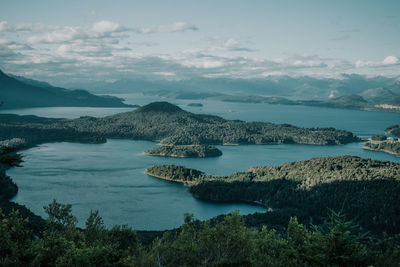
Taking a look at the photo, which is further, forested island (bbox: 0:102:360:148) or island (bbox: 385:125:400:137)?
island (bbox: 385:125:400:137)

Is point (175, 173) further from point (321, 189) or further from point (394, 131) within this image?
point (394, 131)

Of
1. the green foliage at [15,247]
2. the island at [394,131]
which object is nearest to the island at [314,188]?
the green foliage at [15,247]

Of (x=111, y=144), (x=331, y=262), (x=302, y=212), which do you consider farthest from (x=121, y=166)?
(x=331, y=262)

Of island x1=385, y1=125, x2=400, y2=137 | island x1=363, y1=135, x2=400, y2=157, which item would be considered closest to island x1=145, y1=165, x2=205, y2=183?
island x1=363, y1=135, x2=400, y2=157

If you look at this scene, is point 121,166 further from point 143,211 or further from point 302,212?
point 302,212

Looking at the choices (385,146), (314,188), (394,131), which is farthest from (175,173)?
(394,131)

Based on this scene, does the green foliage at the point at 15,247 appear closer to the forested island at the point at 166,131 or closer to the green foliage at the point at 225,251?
the green foliage at the point at 225,251

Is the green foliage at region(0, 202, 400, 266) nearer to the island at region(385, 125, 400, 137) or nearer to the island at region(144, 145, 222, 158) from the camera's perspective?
the island at region(144, 145, 222, 158)
